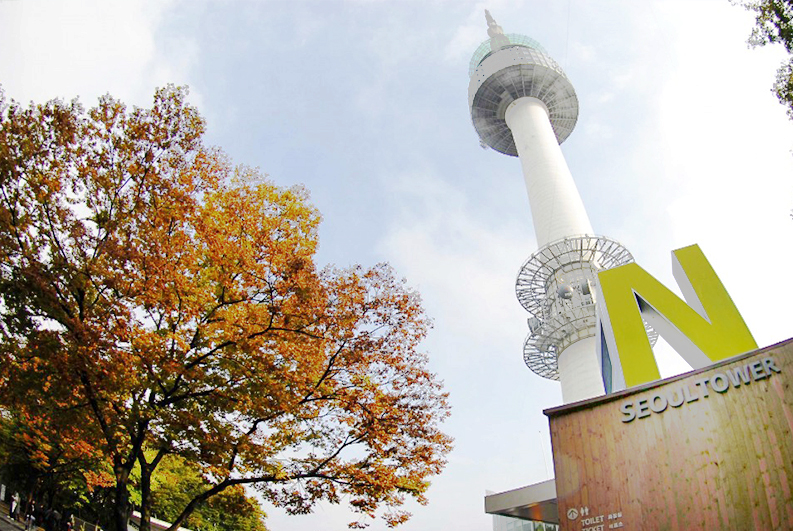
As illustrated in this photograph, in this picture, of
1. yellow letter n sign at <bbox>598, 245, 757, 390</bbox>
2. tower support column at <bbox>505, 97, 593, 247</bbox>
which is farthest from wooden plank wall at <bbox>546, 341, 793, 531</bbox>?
tower support column at <bbox>505, 97, 593, 247</bbox>

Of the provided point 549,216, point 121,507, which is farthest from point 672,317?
point 549,216

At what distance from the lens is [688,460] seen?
28.6 ft

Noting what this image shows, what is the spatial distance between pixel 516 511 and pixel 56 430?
12.9 meters

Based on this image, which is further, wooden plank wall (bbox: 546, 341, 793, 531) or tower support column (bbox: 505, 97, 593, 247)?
tower support column (bbox: 505, 97, 593, 247)

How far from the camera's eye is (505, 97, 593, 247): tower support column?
1368 inches

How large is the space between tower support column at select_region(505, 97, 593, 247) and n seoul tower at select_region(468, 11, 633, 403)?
0.23 ft

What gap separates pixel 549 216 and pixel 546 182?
3027 millimetres

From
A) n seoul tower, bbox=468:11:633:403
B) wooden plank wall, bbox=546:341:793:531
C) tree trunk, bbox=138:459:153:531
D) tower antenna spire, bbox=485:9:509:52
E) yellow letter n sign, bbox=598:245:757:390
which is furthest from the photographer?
tower antenna spire, bbox=485:9:509:52

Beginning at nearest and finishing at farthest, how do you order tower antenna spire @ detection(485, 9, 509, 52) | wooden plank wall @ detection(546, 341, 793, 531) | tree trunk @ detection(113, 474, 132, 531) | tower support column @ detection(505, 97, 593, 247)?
wooden plank wall @ detection(546, 341, 793, 531) → tree trunk @ detection(113, 474, 132, 531) → tower support column @ detection(505, 97, 593, 247) → tower antenna spire @ detection(485, 9, 509, 52)

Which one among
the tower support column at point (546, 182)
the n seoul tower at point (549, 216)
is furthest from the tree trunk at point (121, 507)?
the tower support column at point (546, 182)

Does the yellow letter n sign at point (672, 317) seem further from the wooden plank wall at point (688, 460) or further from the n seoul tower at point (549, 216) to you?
the n seoul tower at point (549, 216)

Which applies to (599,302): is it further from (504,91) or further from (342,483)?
(504,91)

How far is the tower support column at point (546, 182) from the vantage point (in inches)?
1368

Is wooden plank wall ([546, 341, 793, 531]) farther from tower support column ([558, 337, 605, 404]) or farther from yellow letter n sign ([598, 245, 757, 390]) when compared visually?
tower support column ([558, 337, 605, 404])
